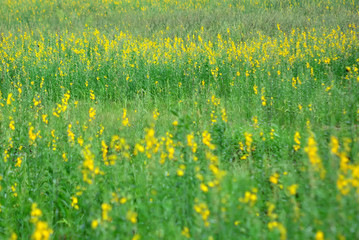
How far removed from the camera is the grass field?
2465 millimetres

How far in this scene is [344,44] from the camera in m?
7.74

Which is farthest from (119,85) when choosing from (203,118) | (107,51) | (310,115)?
(310,115)

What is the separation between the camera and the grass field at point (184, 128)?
8.09ft

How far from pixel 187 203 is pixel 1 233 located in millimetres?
1849

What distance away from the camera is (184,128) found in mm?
2984

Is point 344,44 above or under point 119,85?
above

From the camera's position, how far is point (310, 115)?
4.75 m

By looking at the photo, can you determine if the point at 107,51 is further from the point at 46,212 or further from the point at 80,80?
the point at 46,212

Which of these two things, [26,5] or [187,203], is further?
[26,5]

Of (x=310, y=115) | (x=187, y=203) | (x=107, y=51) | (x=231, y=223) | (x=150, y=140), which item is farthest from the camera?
(x=107, y=51)

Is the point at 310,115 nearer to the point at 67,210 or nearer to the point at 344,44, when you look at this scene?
the point at 67,210

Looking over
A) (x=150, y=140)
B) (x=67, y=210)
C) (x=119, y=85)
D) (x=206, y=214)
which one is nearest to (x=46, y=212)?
(x=67, y=210)

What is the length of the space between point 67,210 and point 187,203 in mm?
1302

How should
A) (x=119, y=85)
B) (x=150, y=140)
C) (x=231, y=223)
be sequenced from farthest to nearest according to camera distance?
(x=119, y=85), (x=150, y=140), (x=231, y=223)
